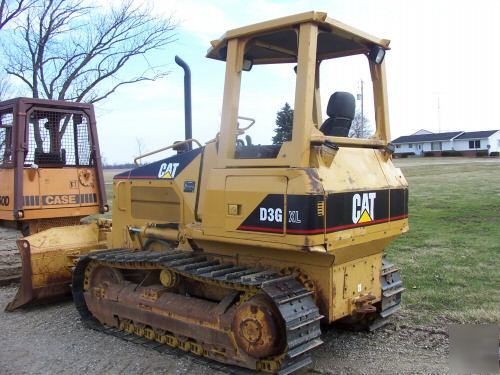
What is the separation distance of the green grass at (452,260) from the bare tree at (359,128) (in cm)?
214

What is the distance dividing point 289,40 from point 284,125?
0.81 m

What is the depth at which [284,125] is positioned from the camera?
466cm

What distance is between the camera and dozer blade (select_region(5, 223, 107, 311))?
6465mm

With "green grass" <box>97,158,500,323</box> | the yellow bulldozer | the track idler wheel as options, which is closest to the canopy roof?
the yellow bulldozer

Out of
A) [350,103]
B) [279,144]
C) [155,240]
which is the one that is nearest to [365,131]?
[350,103]

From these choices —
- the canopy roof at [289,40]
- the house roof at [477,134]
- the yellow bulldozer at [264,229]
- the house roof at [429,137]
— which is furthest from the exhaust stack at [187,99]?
the house roof at [429,137]

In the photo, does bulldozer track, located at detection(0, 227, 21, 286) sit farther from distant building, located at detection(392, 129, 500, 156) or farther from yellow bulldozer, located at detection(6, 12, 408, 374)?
distant building, located at detection(392, 129, 500, 156)

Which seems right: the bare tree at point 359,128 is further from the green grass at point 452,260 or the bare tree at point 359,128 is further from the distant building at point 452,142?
the distant building at point 452,142

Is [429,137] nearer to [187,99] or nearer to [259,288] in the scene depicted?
[187,99]

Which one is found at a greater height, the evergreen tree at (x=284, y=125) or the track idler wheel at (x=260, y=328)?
the evergreen tree at (x=284, y=125)

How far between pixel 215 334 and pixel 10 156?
451cm

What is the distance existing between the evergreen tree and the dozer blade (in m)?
3.33

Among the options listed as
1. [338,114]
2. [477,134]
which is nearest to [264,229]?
[338,114]

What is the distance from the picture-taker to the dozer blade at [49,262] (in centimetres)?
646
